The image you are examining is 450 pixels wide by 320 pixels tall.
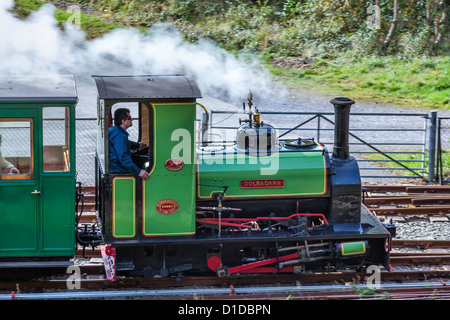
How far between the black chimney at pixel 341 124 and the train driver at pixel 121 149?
265cm

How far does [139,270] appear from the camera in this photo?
8.40 m

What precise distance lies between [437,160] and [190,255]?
278 inches

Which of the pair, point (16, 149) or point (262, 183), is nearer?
point (16, 149)

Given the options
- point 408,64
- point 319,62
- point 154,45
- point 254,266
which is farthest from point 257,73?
point 254,266

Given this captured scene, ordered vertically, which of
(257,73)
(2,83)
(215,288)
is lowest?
(215,288)

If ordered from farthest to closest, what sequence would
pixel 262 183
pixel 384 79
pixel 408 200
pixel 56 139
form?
1. pixel 384 79
2. pixel 408 200
3. pixel 262 183
4. pixel 56 139

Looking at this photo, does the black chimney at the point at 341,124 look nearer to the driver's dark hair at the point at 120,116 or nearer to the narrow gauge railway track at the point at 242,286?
the narrow gauge railway track at the point at 242,286

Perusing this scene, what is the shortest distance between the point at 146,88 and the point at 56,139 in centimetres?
134

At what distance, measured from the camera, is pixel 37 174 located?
7797 mm

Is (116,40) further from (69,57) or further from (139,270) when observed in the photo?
(139,270)

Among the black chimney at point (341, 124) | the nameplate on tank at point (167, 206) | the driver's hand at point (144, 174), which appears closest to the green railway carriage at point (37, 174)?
the driver's hand at point (144, 174)

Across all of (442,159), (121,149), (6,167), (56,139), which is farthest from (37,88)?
(442,159)

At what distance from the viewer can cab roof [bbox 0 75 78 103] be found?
303 inches

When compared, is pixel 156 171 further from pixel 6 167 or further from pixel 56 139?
pixel 6 167
